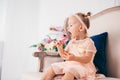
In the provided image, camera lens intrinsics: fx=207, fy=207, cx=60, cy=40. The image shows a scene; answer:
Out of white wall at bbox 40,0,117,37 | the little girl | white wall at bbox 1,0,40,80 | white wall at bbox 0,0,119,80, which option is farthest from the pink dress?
white wall at bbox 1,0,40,80

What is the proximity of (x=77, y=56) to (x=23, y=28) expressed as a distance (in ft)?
5.70

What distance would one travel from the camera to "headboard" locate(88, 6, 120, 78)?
1431 mm

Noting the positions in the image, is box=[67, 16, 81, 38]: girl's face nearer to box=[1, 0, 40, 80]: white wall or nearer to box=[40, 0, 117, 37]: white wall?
box=[40, 0, 117, 37]: white wall

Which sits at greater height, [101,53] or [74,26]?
[74,26]

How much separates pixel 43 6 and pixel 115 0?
1.18m

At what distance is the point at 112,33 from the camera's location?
1.49 meters

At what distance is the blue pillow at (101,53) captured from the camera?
1.38 metres

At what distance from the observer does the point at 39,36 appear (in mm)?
2723

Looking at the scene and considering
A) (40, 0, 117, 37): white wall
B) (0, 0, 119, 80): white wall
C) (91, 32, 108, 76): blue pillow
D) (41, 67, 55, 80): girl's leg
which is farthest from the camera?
(0, 0, 119, 80): white wall

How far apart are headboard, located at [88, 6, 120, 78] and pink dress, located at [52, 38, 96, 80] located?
1.10 ft

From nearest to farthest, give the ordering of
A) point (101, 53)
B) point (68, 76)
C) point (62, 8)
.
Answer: point (68, 76), point (101, 53), point (62, 8)

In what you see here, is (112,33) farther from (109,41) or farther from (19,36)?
(19,36)

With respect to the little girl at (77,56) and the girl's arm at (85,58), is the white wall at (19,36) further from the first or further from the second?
the girl's arm at (85,58)

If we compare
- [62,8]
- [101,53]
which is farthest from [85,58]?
[62,8]
